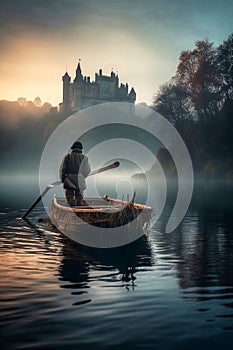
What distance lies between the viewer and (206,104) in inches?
2288

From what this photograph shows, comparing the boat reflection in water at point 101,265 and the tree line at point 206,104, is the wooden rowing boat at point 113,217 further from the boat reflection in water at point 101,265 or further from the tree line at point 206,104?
the tree line at point 206,104

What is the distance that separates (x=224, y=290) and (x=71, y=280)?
137 inches

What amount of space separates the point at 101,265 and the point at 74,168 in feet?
21.7

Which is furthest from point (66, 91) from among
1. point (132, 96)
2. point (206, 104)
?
point (206, 104)

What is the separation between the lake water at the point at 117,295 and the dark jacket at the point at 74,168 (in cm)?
316

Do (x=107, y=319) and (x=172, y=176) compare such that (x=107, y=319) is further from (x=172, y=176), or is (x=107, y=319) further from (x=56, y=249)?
(x=172, y=176)

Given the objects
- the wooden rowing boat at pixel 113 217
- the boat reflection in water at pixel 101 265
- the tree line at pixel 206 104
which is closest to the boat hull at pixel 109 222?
the wooden rowing boat at pixel 113 217

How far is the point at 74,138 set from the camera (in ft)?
383

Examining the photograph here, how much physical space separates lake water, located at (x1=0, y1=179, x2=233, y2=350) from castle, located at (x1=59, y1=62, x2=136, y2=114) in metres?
137

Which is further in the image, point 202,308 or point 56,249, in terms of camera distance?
point 56,249

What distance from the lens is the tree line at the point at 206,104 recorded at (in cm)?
5638

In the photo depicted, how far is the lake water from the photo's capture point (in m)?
5.52

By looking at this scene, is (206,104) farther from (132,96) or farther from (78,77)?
(132,96)

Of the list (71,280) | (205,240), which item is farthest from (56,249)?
(205,240)
